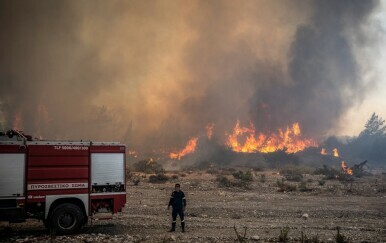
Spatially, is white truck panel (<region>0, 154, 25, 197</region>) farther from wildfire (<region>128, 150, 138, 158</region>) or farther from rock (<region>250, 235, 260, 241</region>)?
wildfire (<region>128, 150, 138, 158</region>)

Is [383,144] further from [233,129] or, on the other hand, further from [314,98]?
[233,129]

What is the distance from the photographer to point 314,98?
75500 millimetres

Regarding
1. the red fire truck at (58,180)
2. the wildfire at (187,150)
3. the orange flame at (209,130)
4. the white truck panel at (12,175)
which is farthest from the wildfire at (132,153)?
the white truck panel at (12,175)

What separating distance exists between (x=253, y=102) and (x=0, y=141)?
218 ft

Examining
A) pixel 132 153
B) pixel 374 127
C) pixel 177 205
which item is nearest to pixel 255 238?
pixel 177 205

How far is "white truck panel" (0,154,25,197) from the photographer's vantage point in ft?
35.7

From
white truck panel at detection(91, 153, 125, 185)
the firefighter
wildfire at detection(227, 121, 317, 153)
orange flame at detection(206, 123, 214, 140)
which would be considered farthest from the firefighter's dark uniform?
orange flame at detection(206, 123, 214, 140)

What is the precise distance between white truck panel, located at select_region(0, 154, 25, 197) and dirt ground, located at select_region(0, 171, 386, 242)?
145 centimetres

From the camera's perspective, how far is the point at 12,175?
35.9ft

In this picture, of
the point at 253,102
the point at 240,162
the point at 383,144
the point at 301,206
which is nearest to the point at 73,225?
the point at 301,206

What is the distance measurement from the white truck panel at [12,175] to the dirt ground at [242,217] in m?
1.45

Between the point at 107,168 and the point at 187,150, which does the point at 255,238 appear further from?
the point at 187,150

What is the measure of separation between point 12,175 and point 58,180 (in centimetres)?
138

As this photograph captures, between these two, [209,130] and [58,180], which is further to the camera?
[209,130]
